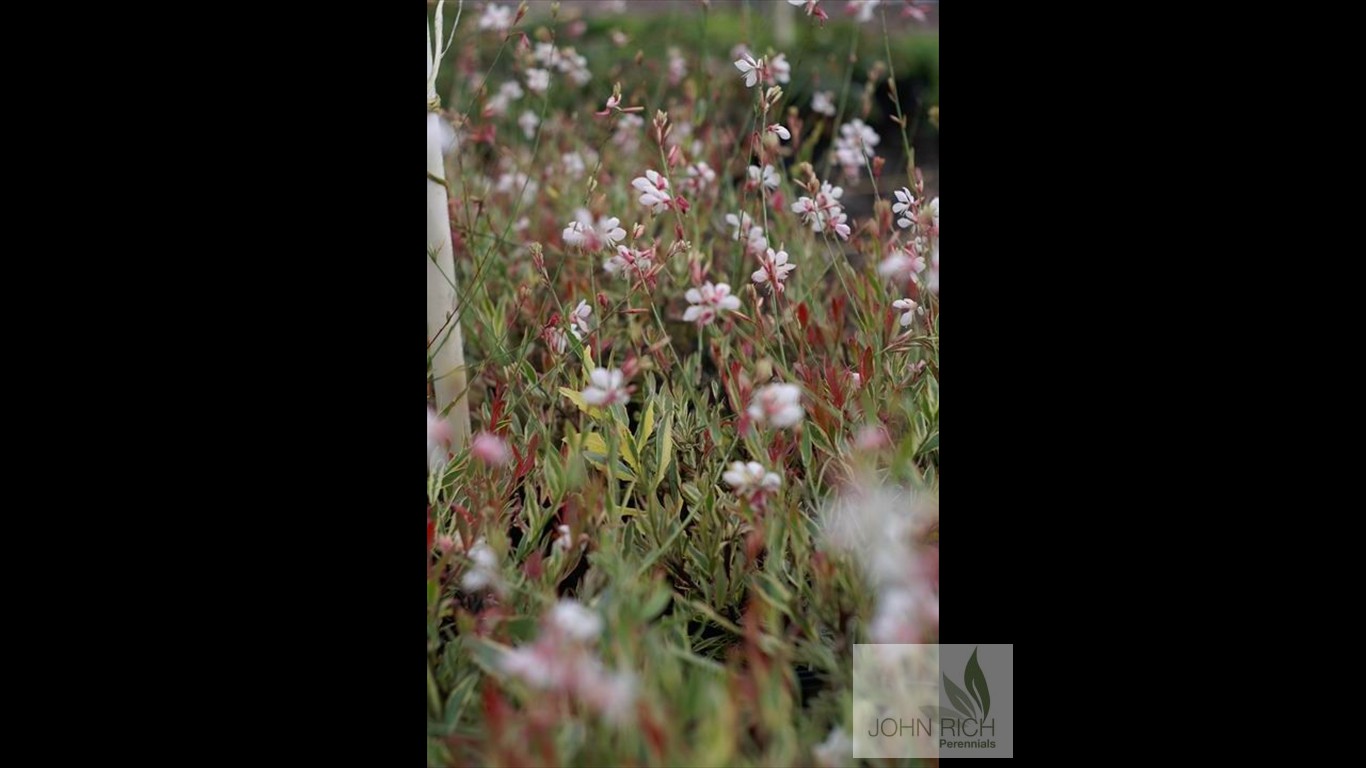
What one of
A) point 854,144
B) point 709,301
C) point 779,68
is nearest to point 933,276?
point 709,301

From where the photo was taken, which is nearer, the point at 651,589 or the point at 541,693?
the point at 541,693

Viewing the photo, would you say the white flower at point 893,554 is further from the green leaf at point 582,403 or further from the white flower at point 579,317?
the white flower at point 579,317

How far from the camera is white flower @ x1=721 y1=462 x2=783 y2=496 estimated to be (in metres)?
1.34

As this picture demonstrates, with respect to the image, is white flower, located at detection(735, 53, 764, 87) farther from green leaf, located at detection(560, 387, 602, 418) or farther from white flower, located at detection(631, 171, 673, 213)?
green leaf, located at detection(560, 387, 602, 418)

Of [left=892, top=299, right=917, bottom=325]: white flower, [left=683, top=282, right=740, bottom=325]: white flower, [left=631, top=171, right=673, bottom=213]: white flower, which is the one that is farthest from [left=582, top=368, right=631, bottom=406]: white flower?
[left=892, top=299, right=917, bottom=325]: white flower

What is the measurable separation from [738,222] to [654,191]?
1.87ft

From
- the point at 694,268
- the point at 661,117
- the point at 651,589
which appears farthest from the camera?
the point at 661,117

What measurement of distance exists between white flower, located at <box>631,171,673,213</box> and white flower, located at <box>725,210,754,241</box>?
0.24 meters
